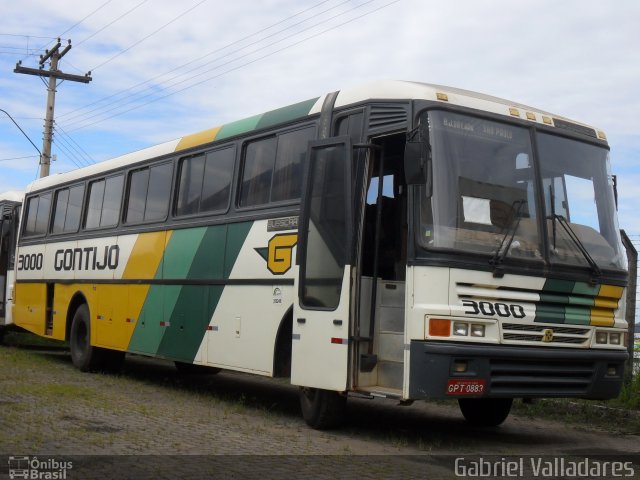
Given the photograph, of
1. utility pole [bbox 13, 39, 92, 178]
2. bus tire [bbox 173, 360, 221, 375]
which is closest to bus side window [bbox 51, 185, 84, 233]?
bus tire [bbox 173, 360, 221, 375]

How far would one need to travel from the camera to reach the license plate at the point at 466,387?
8.00m

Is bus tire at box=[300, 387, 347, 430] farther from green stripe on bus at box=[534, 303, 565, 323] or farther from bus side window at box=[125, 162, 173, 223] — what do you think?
bus side window at box=[125, 162, 173, 223]

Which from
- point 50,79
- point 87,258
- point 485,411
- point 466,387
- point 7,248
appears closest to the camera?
point 466,387

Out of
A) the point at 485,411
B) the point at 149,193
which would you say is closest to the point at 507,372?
the point at 485,411

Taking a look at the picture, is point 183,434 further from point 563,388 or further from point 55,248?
point 55,248

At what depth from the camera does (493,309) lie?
8258mm

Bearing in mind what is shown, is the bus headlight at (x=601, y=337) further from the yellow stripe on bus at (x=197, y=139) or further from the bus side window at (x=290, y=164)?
the yellow stripe on bus at (x=197, y=139)

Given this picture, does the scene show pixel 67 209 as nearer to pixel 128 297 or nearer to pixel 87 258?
pixel 87 258

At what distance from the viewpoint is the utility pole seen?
33.6 m

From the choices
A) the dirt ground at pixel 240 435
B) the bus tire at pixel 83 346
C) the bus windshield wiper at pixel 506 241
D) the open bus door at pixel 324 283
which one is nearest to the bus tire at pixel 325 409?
the open bus door at pixel 324 283

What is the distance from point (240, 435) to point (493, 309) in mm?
2741

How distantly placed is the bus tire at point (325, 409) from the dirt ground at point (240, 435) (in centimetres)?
12

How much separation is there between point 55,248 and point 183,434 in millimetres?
8884

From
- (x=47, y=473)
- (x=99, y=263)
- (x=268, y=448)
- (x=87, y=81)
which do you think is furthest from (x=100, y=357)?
(x=87, y=81)
